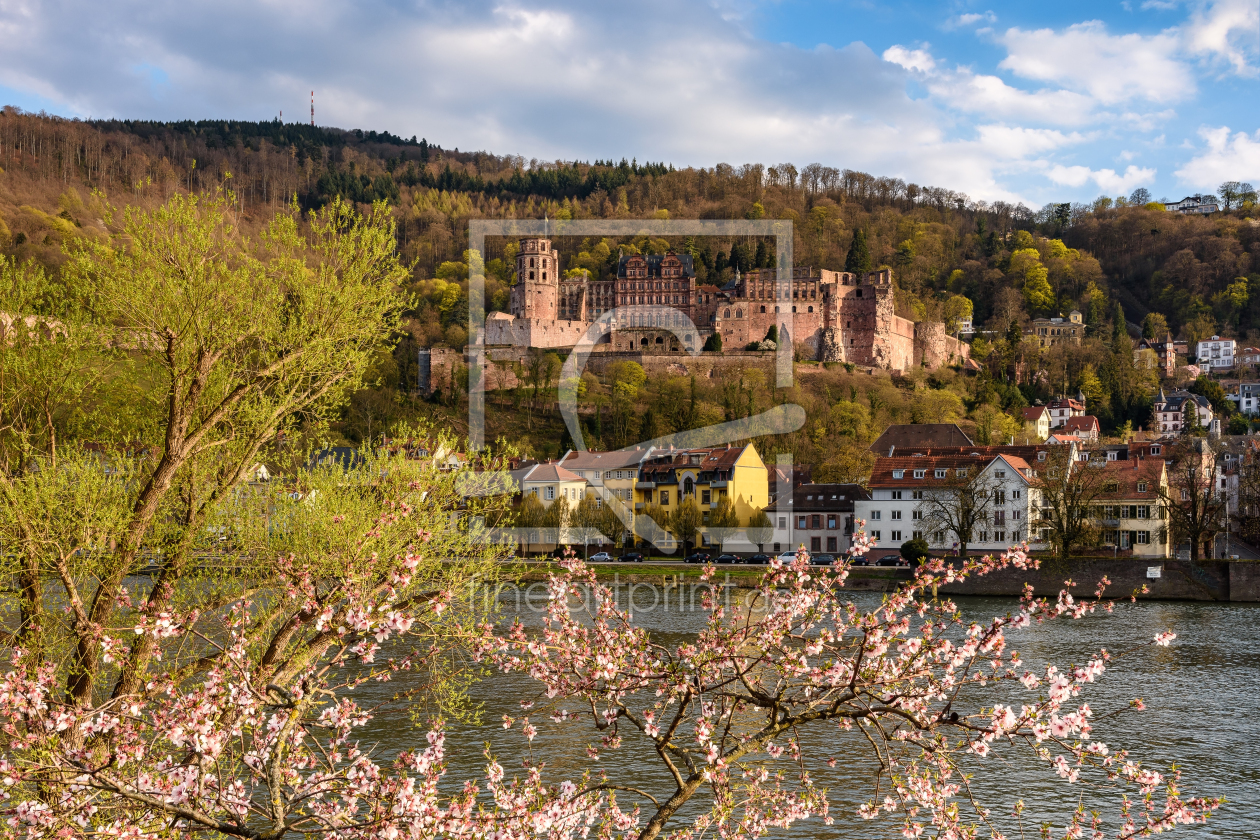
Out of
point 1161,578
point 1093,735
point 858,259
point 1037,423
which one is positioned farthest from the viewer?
point 858,259

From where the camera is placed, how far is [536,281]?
371ft

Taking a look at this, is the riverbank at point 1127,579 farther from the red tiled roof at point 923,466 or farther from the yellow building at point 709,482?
the yellow building at point 709,482

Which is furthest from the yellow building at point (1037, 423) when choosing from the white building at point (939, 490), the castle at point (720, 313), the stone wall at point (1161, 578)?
the stone wall at point (1161, 578)

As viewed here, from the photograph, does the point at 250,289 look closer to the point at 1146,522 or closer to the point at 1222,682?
the point at 1222,682

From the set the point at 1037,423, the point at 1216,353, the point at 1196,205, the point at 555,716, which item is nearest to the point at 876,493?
the point at 1037,423

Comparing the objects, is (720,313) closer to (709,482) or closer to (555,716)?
(709,482)

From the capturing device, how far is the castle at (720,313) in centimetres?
10750

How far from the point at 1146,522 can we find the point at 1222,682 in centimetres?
2660

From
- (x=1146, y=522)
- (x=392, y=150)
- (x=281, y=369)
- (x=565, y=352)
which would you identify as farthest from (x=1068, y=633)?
(x=392, y=150)

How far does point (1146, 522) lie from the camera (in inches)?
1896

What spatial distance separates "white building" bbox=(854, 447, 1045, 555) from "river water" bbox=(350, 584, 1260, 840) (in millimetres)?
19581

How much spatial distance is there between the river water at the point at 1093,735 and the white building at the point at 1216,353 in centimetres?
10189

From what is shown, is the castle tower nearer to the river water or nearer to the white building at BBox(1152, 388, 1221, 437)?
the white building at BBox(1152, 388, 1221, 437)

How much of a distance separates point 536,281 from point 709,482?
60421mm
